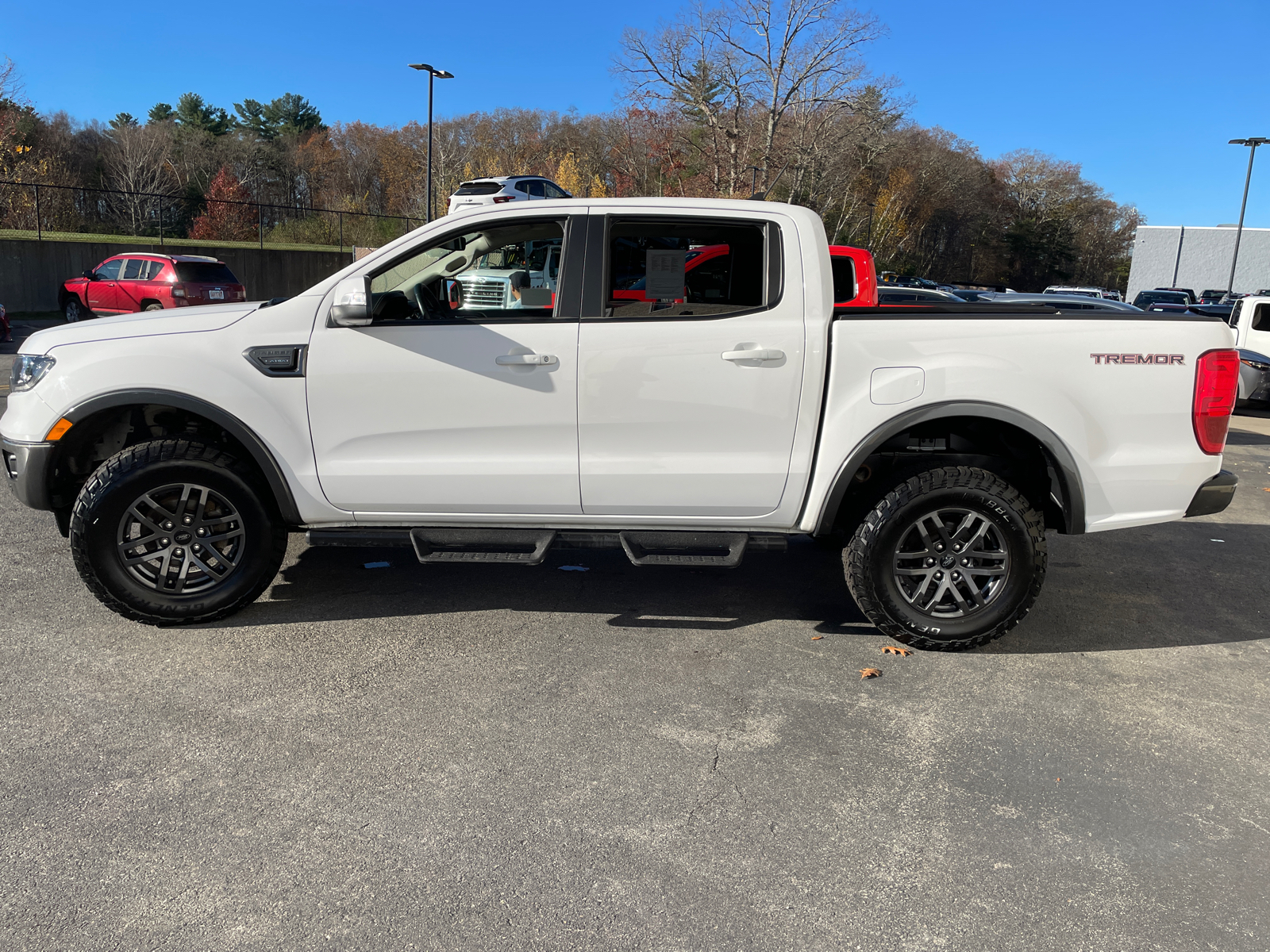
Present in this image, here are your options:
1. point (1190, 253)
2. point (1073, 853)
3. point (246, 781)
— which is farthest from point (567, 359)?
point (1190, 253)

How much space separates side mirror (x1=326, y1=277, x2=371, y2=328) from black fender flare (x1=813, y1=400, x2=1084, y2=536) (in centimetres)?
220

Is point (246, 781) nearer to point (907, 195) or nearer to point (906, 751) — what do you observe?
point (906, 751)

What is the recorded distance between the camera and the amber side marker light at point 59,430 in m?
4.21

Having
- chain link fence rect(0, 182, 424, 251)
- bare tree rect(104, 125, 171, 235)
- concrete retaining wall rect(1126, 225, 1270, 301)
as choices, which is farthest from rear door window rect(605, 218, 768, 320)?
concrete retaining wall rect(1126, 225, 1270, 301)

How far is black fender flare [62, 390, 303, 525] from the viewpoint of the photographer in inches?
164

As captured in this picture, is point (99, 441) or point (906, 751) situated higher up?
point (99, 441)

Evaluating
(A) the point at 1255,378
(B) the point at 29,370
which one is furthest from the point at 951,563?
(A) the point at 1255,378

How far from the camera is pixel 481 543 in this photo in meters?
4.26

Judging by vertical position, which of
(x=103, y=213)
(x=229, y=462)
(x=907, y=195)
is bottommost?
(x=229, y=462)

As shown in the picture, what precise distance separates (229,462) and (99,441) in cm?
85

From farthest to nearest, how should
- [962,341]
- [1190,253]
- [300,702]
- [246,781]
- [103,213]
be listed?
[1190,253] → [103,213] → [962,341] → [300,702] → [246,781]

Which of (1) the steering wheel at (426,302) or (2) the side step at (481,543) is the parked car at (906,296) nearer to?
(1) the steering wheel at (426,302)

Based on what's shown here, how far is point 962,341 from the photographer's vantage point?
410cm

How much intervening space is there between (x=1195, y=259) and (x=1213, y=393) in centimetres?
7319
